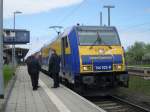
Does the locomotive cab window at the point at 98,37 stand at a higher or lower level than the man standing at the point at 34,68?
higher

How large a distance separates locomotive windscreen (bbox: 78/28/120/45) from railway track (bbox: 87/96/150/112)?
249cm

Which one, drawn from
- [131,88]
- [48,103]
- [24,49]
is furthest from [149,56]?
[48,103]

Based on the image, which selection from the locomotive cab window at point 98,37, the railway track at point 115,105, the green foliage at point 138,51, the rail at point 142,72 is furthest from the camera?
the green foliage at point 138,51

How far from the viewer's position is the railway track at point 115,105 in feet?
50.8

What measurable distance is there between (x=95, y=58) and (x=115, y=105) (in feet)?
8.39

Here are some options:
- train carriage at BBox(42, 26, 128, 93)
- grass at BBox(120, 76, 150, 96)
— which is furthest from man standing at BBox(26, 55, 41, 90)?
grass at BBox(120, 76, 150, 96)

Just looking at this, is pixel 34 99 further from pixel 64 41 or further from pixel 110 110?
pixel 64 41

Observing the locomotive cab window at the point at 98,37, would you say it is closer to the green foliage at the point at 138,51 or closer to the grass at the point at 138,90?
the grass at the point at 138,90

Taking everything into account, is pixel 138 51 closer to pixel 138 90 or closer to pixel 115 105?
pixel 138 90

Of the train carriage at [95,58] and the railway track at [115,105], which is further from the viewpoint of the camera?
the train carriage at [95,58]

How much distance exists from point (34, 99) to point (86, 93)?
3762 millimetres

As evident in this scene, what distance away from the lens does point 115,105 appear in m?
17.0

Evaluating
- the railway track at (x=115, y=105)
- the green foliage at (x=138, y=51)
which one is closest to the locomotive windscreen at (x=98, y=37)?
the railway track at (x=115, y=105)

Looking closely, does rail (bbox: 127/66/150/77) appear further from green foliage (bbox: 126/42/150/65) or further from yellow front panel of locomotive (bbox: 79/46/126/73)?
green foliage (bbox: 126/42/150/65)
